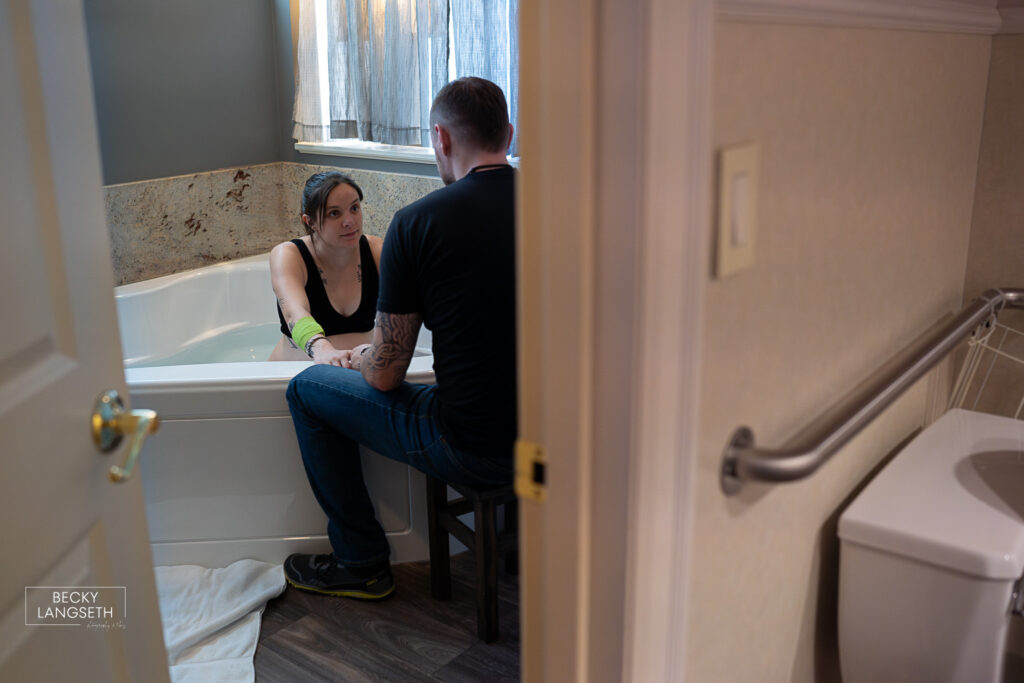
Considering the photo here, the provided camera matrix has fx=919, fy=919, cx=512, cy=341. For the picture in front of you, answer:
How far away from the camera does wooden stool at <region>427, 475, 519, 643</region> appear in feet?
6.73

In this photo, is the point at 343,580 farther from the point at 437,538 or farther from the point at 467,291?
the point at 467,291

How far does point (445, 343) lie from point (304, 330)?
2.40 ft

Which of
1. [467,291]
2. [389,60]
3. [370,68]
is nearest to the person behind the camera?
[467,291]

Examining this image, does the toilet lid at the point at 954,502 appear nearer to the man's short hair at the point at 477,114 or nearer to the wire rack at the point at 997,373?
the wire rack at the point at 997,373

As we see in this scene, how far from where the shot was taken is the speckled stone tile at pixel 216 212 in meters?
3.36

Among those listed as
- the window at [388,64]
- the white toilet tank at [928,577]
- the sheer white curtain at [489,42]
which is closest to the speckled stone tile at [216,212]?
the window at [388,64]

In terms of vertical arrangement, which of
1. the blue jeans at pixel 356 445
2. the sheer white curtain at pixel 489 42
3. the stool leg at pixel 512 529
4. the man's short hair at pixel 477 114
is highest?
the sheer white curtain at pixel 489 42

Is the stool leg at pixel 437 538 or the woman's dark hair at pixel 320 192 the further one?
the woman's dark hair at pixel 320 192

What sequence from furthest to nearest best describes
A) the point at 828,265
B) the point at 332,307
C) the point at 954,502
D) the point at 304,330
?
the point at 332,307, the point at 304,330, the point at 954,502, the point at 828,265

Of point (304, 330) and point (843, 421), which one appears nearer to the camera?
point (843, 421)

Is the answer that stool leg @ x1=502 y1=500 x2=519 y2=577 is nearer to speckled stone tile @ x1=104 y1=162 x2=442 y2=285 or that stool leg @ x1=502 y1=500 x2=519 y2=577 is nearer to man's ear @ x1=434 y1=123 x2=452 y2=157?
man's ear @ x1=434 y1=123 x2=452 y2=157

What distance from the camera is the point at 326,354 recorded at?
245 cm

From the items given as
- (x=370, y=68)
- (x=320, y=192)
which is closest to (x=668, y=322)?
(x=320, y=192)

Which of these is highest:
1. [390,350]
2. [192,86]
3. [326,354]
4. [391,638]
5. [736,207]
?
[192,86]
